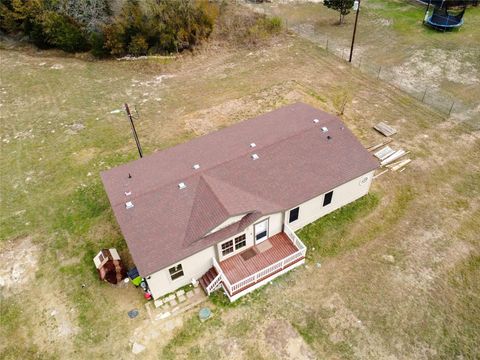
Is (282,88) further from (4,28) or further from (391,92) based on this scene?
(4,28)

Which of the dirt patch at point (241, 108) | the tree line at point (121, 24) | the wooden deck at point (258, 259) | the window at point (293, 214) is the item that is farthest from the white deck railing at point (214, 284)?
the tree line at point (121, 24)

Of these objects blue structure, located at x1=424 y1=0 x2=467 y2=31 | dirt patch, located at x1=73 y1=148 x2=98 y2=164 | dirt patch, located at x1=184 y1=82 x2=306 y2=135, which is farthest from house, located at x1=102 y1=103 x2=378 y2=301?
blue structure, located at x1=424 y1=0 x2=467 y2=31

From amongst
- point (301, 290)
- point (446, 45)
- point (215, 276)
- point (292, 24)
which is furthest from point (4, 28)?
point (446, 45)

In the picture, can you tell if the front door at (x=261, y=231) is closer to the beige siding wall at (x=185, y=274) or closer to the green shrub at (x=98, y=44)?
the beige siding wall at (x=185, y=274)

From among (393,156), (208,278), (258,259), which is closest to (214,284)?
(208,278)

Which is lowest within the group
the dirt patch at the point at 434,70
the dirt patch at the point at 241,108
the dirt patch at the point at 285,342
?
the dirt patch at the point at 285,342

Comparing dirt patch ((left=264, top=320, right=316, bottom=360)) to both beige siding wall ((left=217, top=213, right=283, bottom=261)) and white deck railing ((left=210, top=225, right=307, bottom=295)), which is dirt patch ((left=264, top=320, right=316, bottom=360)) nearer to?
white deck railing ((left=210, top=225, right=307, bottom=295))
